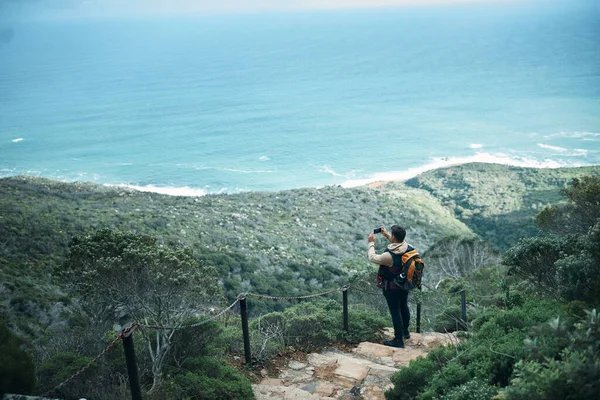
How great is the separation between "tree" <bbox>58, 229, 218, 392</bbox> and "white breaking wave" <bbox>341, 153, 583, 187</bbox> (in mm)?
61369

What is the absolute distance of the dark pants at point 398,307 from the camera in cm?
750

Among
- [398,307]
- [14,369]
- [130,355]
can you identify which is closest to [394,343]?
[398,307]

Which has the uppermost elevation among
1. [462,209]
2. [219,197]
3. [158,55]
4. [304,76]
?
[158,55]

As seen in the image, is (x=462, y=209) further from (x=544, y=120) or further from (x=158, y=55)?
(x=158, y=55)

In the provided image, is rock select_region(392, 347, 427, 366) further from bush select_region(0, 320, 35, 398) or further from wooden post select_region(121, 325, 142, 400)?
bush select_region(0, 320, 35, 398)

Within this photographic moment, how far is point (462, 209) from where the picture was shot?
50.1 m

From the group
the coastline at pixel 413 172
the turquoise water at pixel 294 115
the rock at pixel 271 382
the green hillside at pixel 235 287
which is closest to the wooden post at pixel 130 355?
the green hillside at pixel 235 287

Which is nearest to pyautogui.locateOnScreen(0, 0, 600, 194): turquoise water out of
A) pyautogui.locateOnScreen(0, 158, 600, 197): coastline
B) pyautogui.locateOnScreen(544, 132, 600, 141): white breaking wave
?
pyautogui.locateOnScreen(544, 132, 600, 141): white breaking wave

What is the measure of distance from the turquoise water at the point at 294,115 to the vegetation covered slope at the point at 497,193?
12.7 metres

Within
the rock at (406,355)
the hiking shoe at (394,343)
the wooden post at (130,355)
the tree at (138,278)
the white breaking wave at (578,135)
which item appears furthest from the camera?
the white breaking wave at (578,135)

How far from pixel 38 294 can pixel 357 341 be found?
965cm

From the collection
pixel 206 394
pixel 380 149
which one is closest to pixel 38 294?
pixel 206 394

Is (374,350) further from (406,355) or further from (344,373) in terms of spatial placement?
(344,373)

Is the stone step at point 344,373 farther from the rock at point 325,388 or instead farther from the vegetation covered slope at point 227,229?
the vegetation covered slope at point 227,229
